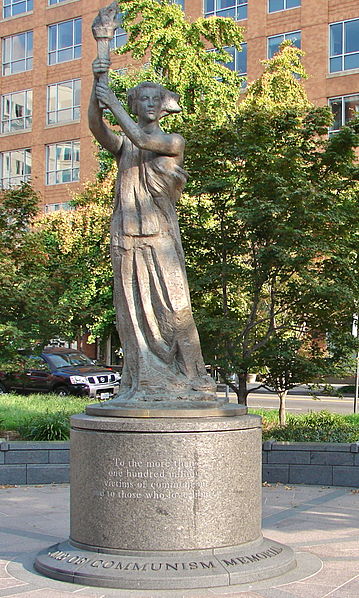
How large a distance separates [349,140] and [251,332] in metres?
3.90

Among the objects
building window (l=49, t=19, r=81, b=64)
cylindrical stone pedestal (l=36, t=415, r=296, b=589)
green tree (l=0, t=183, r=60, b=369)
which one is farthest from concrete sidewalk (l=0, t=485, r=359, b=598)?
building window (l=49, t=19, r=81, b=64)

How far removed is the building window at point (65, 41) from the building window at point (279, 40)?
12.5 metres

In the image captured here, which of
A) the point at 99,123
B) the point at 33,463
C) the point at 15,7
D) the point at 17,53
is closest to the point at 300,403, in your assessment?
the point at 33,463

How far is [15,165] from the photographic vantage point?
50031mm

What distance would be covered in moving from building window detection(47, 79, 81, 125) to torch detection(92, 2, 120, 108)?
41052 millimetres

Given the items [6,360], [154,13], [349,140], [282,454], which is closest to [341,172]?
[349,140]

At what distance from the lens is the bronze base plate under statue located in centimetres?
609

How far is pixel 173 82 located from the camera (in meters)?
24.3

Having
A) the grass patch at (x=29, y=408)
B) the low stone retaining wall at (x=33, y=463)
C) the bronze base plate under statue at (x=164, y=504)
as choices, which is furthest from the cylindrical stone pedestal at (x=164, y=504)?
the grass patch at (x=29, y=408)

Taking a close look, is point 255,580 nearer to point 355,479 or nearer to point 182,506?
point 182,506

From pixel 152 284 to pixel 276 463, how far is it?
4.98 meters

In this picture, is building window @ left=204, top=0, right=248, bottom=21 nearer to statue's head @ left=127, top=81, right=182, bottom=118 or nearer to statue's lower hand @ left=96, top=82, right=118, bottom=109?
statue's head @ left=127, top=81, right=182, bottom=118

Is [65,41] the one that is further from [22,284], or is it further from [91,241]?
[22,284]

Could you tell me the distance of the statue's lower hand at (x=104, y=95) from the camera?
22.8 feet
